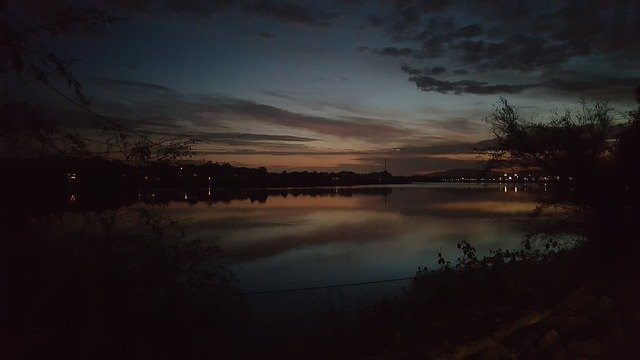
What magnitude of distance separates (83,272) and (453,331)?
20.7 feet

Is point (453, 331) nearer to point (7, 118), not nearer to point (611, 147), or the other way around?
point (7, 118)

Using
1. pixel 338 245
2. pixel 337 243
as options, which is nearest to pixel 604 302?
pixel 338 245

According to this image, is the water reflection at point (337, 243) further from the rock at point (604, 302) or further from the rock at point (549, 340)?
the rock at point (604, 302)

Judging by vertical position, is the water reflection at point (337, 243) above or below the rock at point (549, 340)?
below

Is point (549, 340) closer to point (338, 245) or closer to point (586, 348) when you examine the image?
point (586, 348)

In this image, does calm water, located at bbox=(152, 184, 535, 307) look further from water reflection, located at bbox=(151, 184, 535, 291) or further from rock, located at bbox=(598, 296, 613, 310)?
rock, located at bbox=(598, 296, 613, 310)

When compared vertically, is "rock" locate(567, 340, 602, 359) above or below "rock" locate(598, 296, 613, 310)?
below

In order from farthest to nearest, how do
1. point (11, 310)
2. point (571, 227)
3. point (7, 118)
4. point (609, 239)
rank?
point (571, 227)
point (609, 239)
point (11, 310)
point (7, 118)

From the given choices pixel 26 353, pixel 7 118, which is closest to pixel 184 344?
pixel 26 353

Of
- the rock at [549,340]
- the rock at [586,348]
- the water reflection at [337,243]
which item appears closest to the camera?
the rock at [586,348]

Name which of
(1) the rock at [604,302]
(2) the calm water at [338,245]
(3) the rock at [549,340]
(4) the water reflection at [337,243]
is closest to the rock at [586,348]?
(3) the rock at [549,340]

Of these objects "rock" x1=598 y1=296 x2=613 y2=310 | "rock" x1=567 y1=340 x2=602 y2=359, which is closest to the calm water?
"rock" x1=598 y1=296 x2=613 y2=310

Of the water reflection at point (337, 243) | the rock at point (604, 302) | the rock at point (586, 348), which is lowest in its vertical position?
the water reflection at point (337, 243)

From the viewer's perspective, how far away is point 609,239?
1670 cm
